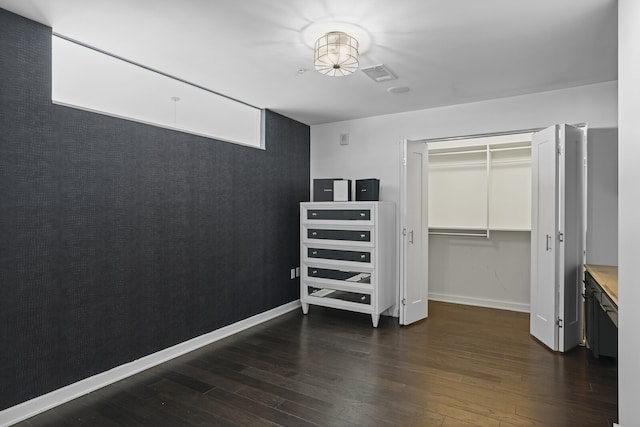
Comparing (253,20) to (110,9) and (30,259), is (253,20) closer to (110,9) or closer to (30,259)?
(110,9)

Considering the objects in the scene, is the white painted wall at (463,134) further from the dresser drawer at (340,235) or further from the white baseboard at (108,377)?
the white baseboard at (108,377)

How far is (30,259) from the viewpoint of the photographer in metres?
2.26

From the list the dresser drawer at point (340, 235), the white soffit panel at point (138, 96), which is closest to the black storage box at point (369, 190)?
the dresser drawer at point (340, 235)

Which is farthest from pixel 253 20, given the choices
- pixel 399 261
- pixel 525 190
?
pixel 525 190

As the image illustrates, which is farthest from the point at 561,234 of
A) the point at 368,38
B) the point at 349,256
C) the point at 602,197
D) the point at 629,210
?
the point at 368,38

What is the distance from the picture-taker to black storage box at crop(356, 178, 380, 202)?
4184 millimetres

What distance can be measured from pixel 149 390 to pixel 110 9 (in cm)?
252

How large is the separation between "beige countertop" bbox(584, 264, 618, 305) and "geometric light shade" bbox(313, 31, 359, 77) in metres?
2.23

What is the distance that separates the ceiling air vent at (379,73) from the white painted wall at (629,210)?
155 cm

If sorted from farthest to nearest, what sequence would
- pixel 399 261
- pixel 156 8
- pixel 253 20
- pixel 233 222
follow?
pixel 399 261 < pixel 233 222 < pixel 253 20 < pixel 156 8

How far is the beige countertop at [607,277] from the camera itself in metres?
2.27

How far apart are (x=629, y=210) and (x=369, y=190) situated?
2627 mm

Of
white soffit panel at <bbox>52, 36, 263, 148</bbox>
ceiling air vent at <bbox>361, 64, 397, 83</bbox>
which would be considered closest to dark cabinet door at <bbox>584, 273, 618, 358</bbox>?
ceiling air vent at <bbox>361, 64, 397, 83</bbox>

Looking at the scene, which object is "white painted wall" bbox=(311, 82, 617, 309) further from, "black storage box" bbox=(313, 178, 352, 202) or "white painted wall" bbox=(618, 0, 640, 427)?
"white painted wall" bbox=(618, 0, 640, 427)
